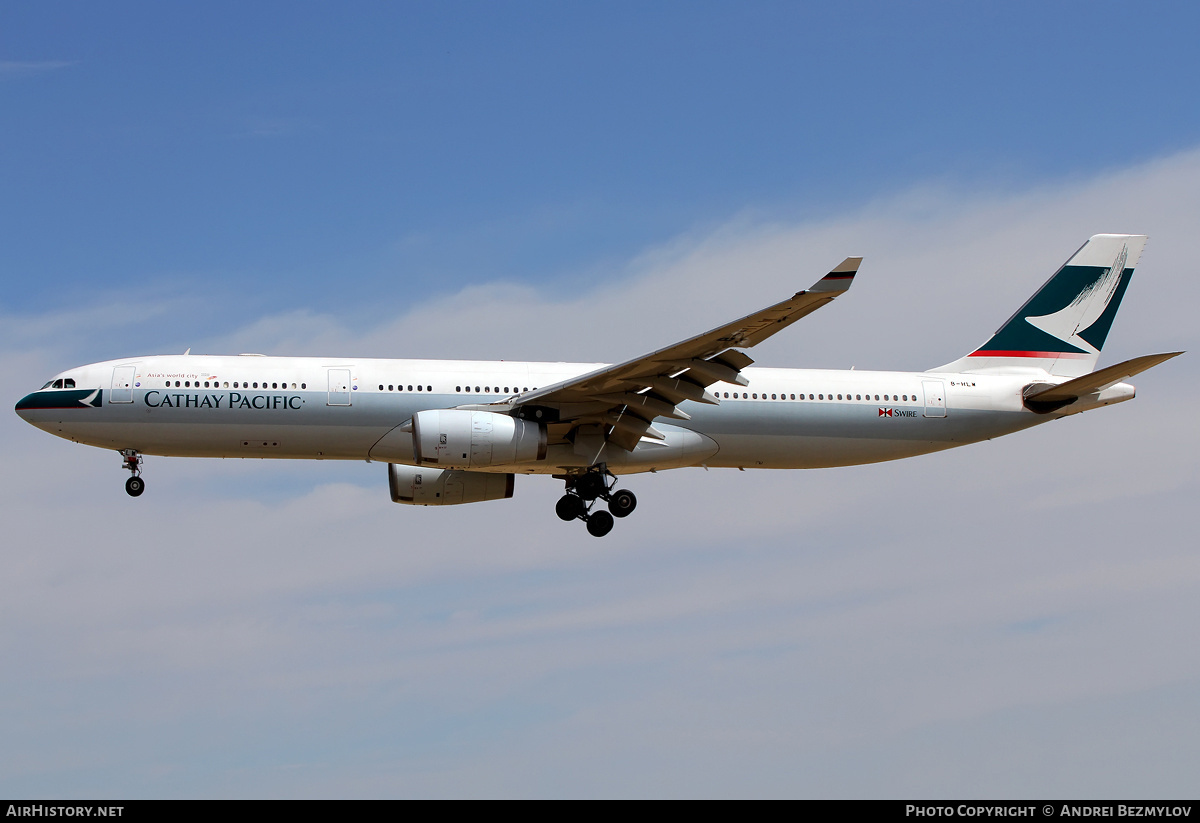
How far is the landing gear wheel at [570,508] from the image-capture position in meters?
31.3

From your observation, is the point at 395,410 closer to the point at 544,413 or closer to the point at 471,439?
the point at 471,439

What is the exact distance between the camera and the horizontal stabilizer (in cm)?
2909

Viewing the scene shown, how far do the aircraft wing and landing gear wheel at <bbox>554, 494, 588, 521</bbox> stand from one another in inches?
73.2

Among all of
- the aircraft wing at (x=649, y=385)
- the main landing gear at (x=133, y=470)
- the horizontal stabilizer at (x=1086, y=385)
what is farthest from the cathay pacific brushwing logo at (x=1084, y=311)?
the main landing gear at (x=133, y=470)

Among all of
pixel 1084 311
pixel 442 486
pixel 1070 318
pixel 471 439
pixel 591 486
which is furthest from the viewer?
pixel 1084 311

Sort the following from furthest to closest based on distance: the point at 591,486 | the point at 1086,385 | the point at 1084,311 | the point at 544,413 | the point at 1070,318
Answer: the point at 1084,311 < the point at 1070,318 < the point at 1086,385 < the point at 591,486 < the point at 544,413

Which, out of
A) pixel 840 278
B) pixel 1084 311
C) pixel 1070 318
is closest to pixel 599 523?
pixel 840 278

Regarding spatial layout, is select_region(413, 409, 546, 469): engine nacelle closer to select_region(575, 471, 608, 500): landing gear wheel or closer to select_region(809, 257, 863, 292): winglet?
select_region(575, 471, 608, 500): landing gear wheel

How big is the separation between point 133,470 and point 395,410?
6.33 m

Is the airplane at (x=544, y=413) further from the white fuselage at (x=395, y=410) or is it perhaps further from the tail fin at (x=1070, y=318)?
the tail fin at (x=1070, y=318)

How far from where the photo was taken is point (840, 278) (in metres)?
23.7

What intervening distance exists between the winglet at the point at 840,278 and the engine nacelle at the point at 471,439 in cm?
791

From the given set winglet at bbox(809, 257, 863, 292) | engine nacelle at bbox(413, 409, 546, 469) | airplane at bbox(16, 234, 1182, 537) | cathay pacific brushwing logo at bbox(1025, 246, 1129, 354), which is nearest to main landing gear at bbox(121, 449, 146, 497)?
airplane at bbox(16, 234, 1182, 537)

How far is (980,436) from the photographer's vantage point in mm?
33188
